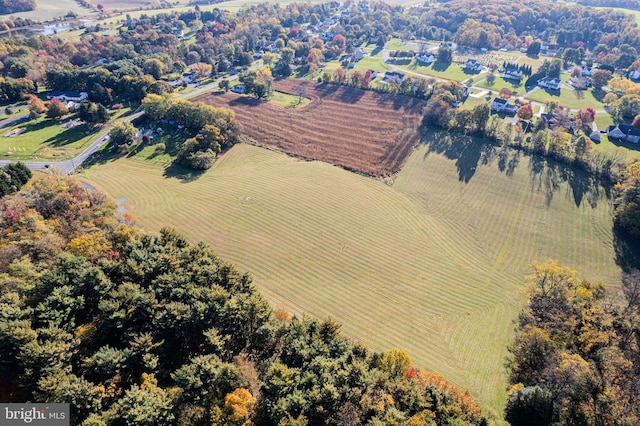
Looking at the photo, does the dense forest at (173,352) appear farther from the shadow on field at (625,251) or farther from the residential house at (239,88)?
the residential house at (239,88)

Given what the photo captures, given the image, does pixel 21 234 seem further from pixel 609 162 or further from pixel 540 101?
pixel 540 101

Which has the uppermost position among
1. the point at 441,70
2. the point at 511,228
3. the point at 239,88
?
the point at 441,70

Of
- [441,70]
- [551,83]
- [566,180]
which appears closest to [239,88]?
[441,70]

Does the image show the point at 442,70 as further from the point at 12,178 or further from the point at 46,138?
the point at 12,178

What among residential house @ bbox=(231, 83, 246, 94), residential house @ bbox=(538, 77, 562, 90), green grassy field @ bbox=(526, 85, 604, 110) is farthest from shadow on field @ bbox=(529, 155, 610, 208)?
residential house @ bbox=(231, 83, 246, 94)

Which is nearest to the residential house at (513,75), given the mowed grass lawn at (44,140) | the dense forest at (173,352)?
the dense forest at (173,352)

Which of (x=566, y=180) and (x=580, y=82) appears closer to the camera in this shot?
(x=566, y=180)

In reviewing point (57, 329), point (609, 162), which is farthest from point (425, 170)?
point (57, 329)
